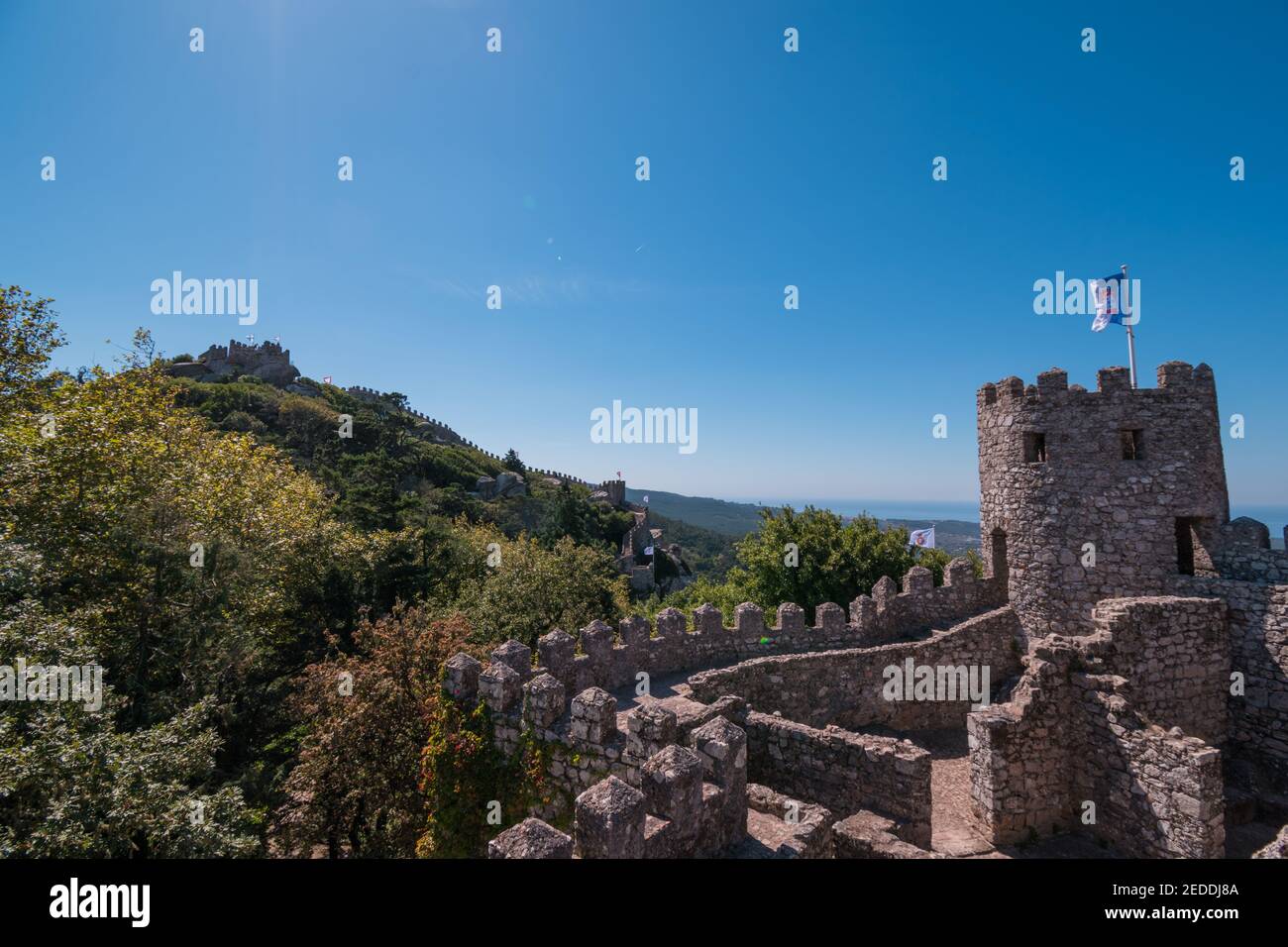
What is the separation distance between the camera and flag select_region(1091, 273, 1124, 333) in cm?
1162

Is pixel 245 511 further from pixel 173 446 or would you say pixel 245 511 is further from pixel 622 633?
pixel 622 633

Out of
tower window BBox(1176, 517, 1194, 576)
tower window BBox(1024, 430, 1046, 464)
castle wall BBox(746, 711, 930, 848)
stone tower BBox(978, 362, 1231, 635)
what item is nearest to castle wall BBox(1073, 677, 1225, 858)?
castle wall BBox(746, 711, 930, 848)

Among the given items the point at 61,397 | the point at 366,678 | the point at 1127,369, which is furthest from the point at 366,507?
the point at 1127,369

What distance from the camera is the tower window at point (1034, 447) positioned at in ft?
37.8

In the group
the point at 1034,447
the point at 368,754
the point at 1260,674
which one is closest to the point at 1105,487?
the point at 1034,447

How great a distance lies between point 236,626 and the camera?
42.0ft

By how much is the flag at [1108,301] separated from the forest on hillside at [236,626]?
10248 millimetres

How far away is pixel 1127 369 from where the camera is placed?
10.7 meters

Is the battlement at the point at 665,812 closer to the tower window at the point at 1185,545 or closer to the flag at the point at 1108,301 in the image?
the tower window at the point at 1185,545

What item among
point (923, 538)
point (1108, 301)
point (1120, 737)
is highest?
point (1108, 301)

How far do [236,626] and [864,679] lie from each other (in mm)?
14214

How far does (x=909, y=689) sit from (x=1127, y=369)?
7.67 m

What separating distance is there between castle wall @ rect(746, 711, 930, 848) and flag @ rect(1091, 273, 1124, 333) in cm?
1016
